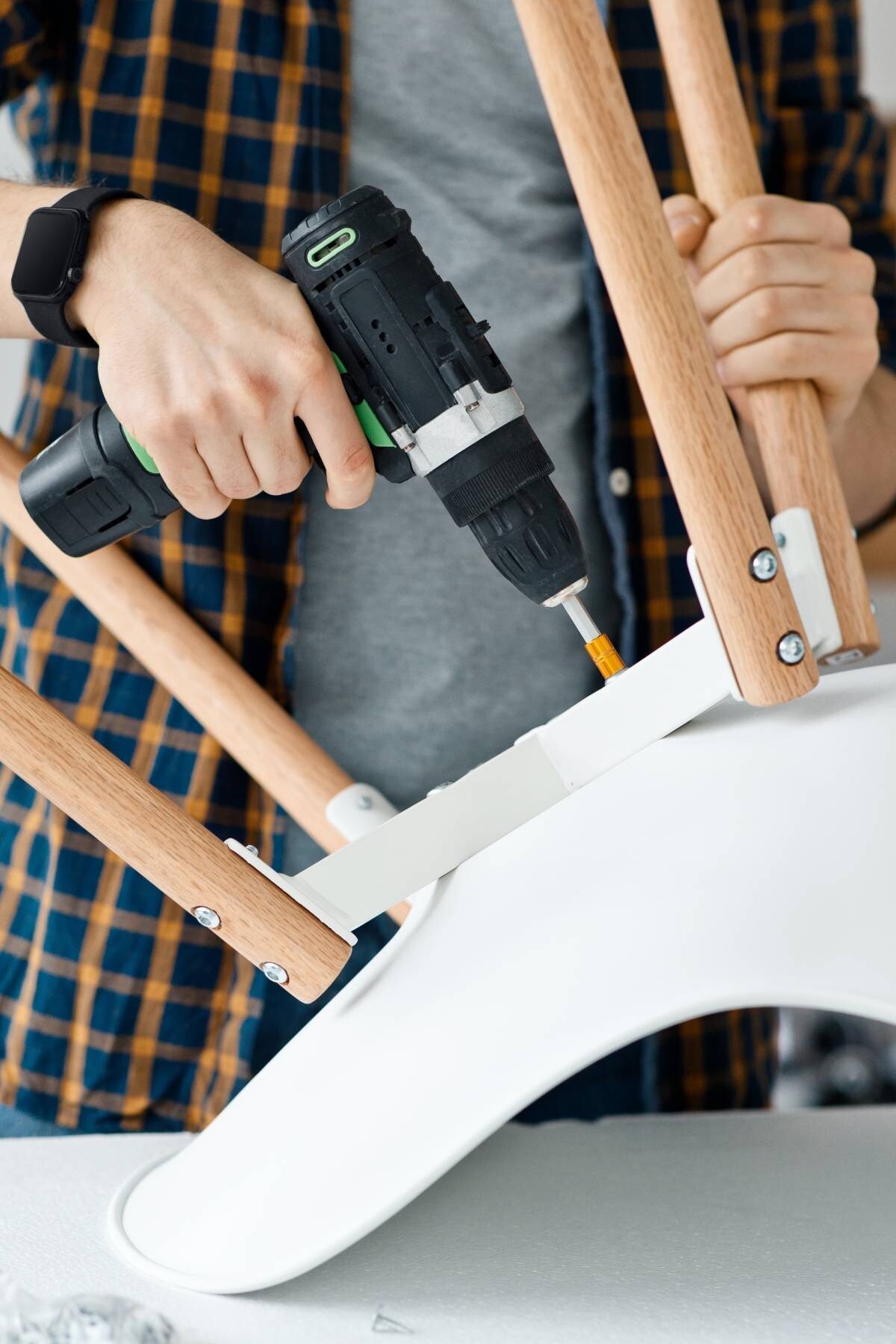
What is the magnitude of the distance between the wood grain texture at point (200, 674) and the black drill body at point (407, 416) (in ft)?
0.55

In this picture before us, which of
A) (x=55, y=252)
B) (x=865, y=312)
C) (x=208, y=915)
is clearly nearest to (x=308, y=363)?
(x=55, y=252)

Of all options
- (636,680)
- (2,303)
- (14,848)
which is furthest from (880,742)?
(14,848)

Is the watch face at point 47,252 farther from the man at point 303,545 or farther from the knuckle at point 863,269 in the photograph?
the knuckle at point 863,269

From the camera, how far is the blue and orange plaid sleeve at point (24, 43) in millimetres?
717

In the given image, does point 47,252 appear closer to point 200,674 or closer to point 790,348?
point 200,674

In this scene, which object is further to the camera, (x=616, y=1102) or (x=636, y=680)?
(x=616, y=1102)

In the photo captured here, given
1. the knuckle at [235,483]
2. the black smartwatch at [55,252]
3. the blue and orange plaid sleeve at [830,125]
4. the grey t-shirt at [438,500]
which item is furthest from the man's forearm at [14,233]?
the blue and orange plaid sleeve at [830,125]

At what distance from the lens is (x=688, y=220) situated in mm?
653

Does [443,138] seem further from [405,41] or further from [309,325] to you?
[309,325]

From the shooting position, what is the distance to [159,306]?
20.4 inches

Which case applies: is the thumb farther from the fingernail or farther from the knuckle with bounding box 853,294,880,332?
the knuckle with bounding box 853,294,880,332

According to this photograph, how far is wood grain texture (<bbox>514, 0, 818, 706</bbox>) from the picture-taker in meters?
0.47

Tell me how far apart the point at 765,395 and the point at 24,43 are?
0.54m

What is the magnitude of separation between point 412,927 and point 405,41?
65 centimetres
